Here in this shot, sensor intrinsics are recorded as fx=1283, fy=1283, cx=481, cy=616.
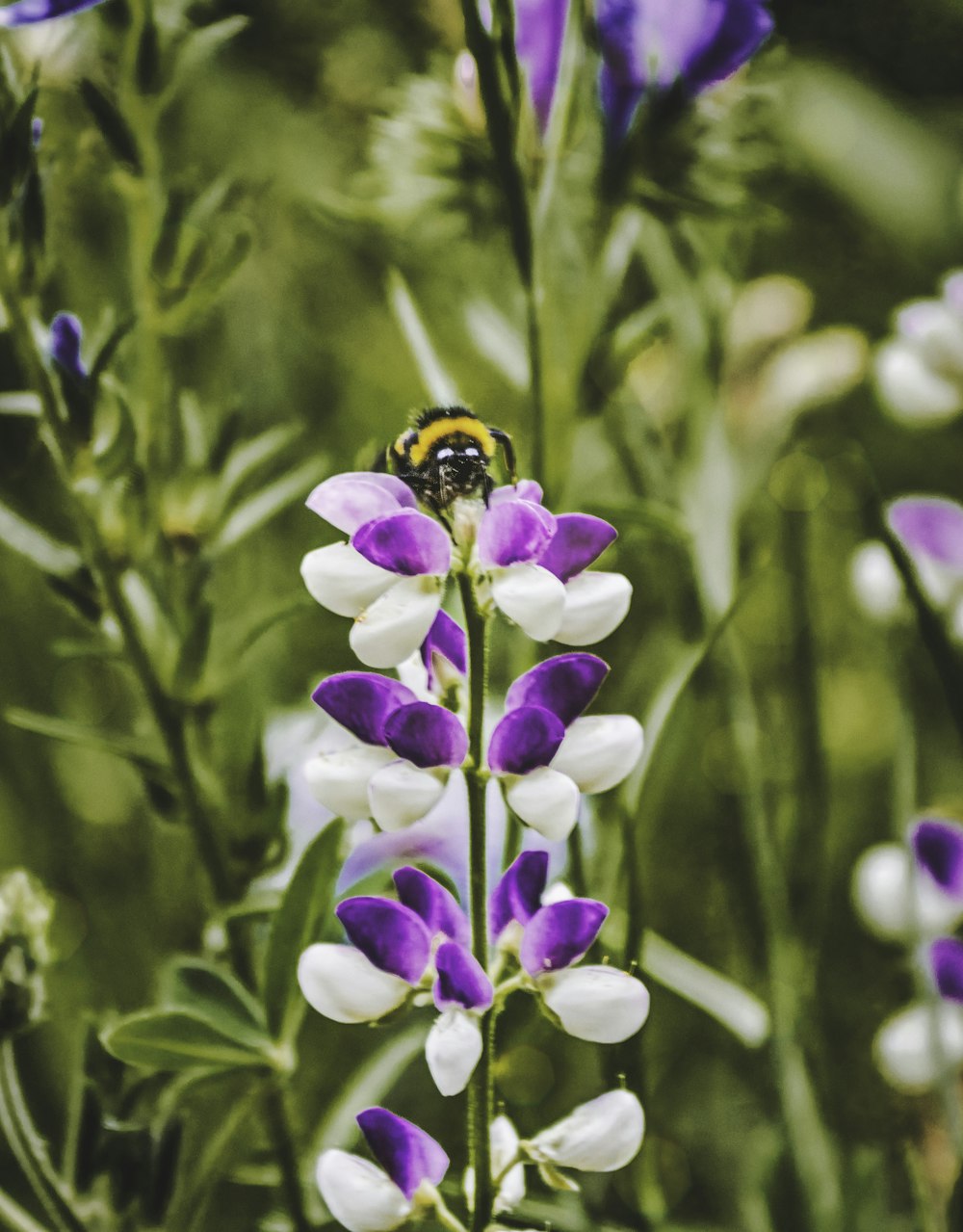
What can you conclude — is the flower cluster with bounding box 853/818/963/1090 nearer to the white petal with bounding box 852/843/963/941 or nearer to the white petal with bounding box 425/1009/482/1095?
the white petal with bounding box 852/843/963/941

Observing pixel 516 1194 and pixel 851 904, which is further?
pixel 851 904

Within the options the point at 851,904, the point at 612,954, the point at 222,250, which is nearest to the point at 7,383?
the point at 222,250

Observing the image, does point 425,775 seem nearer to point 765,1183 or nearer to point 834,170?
point 765,1183

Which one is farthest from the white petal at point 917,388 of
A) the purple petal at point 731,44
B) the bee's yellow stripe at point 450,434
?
the bee's yellow stripe at point 450,434

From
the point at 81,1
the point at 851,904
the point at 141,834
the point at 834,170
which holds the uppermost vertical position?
the point at 81,1

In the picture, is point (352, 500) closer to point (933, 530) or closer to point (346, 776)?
point (346, 776)

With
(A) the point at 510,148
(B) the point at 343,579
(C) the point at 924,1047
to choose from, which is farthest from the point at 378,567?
(C) the point at 924,1047

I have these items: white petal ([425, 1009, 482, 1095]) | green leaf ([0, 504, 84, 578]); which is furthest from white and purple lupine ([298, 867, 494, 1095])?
green leaf ([0, 504, 84, 578])
